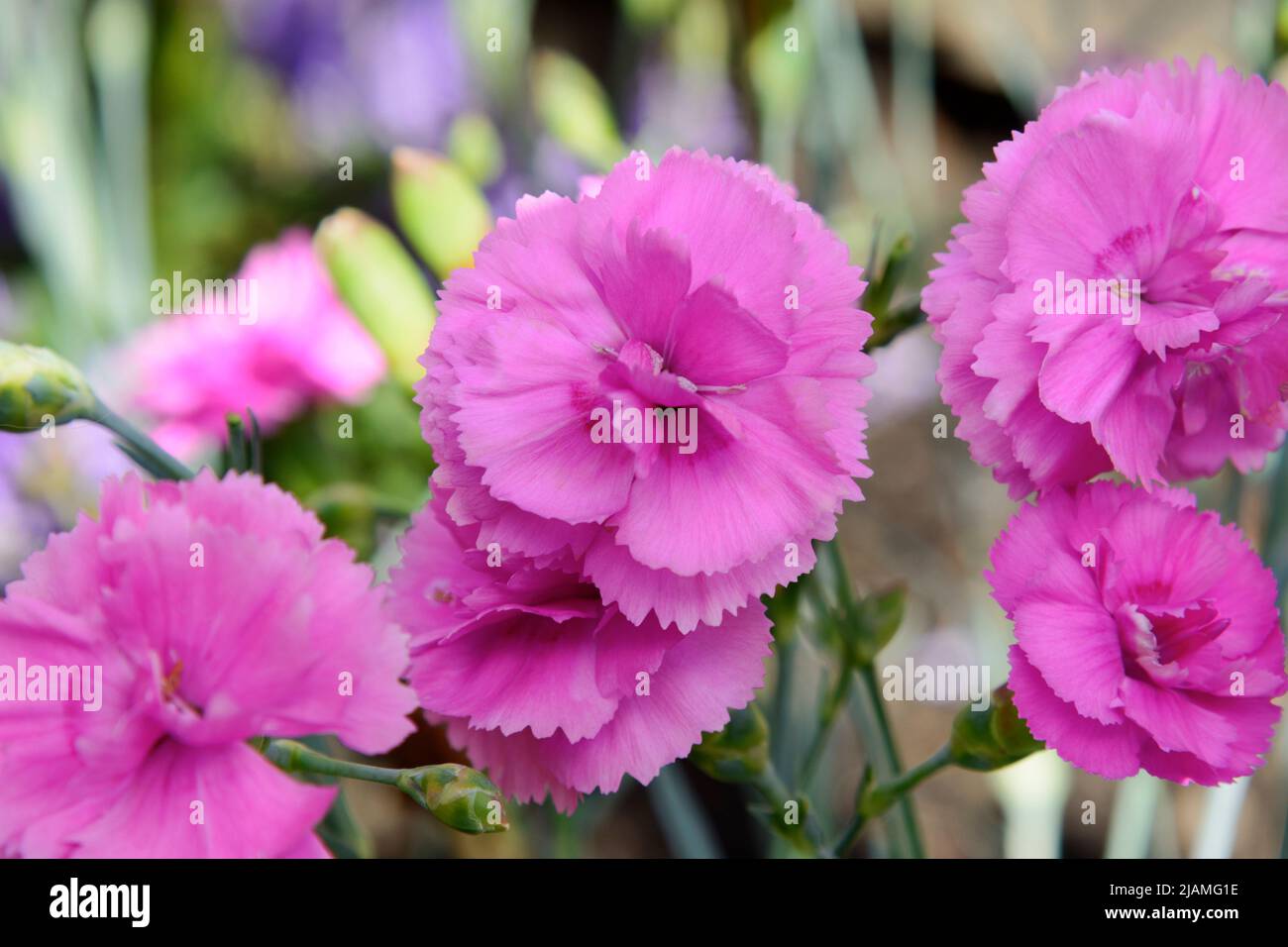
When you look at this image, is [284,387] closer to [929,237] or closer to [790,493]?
[790,493]

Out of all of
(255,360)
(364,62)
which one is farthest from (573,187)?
(364,62)

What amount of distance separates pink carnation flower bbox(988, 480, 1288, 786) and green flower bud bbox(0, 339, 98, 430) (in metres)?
0.23

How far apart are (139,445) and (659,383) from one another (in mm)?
135

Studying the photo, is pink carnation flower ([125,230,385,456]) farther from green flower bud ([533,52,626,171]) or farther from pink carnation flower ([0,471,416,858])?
pink carnation flower ([0,471,416,858])

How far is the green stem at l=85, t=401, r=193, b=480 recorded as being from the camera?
282mm

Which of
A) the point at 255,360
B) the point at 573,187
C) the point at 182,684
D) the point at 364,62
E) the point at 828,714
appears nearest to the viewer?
the point at 182,684

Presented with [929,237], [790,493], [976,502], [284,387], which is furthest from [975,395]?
[976,502]

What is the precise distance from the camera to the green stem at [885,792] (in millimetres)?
302

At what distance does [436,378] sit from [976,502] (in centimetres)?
89

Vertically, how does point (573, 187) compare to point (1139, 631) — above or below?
above

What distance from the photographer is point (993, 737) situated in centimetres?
30

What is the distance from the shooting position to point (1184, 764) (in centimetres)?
26

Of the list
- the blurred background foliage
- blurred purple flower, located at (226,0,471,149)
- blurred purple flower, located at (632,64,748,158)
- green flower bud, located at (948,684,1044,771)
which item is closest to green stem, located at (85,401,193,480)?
the blurred background foliage

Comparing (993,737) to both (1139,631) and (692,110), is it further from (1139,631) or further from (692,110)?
(692,110)
